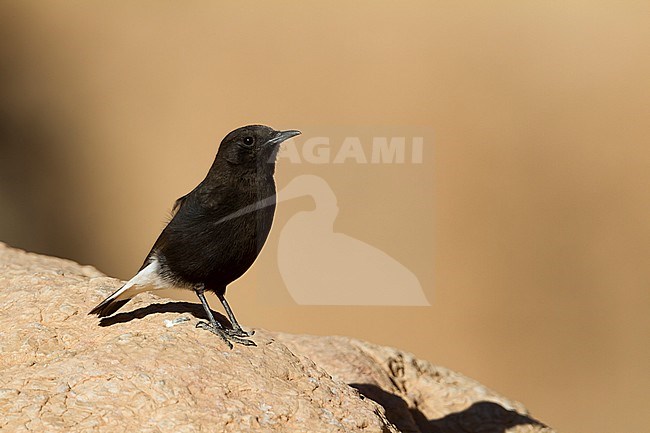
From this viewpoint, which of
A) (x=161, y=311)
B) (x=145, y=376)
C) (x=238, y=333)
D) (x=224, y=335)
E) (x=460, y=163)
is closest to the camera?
(x=145, y=376)

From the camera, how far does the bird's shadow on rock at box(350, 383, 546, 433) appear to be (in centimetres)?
551

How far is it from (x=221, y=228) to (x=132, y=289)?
23.0 inches

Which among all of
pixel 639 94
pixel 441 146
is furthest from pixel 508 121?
pixel 639 94

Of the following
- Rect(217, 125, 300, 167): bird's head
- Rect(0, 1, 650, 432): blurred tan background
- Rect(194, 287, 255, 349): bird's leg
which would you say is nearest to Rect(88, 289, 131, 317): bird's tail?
Rect(194, 287, 255, 349): bird's leg

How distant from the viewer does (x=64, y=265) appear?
616 centimetres

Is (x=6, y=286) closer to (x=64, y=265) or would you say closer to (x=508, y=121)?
(x=64, y=265)

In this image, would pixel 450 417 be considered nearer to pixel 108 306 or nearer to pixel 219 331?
pixel 219 331

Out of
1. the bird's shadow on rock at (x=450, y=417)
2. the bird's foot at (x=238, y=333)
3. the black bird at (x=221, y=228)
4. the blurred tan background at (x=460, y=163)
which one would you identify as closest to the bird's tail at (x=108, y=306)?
the black bird at (x=221, y=228)

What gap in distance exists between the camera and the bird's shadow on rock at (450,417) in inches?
217

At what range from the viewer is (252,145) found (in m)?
5.00

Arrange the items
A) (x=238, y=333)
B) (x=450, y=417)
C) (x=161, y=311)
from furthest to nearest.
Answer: (x=450, y=417) < (x=161, y=311) < (x=238, y=333)

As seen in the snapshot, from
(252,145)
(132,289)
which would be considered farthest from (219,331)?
(252,145)

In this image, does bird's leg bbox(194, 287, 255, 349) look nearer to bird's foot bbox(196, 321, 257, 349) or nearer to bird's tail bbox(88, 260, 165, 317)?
bird's foot bbox(196, 321, 257, 349)

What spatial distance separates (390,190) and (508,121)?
2751 mm
